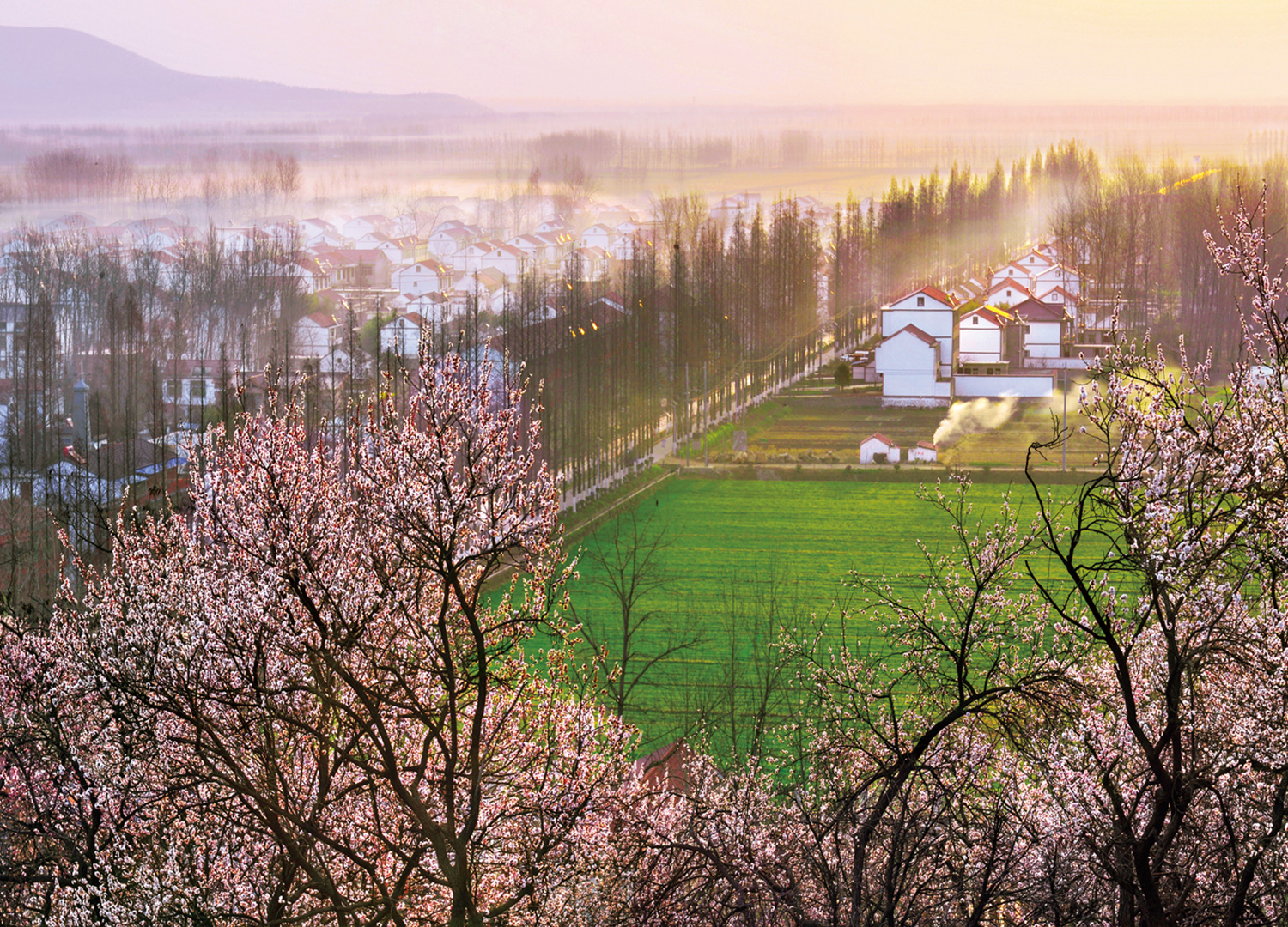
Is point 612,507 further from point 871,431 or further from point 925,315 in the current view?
point 925,315

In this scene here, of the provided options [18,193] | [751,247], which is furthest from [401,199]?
[751,247]

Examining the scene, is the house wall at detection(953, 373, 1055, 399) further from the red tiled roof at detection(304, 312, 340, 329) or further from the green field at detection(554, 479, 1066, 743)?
the red tiled roof at detection(304, 312, 340, 329)

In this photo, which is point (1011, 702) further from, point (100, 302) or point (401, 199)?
point (401, 199)

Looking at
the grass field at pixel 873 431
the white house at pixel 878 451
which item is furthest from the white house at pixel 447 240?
the white house at pixel 878 451

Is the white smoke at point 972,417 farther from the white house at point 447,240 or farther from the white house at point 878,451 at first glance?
the white house at point 447,240

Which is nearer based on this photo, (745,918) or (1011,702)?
(745,918)

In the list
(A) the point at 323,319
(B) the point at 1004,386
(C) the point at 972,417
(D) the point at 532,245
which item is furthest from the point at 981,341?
(D) the point at 532,245
